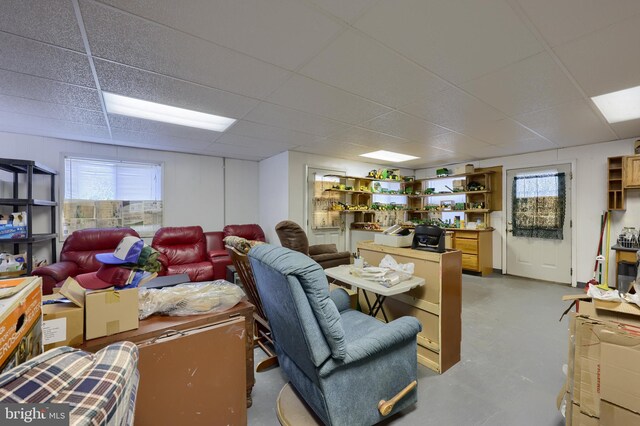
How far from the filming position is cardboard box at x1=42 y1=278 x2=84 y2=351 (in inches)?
42.2

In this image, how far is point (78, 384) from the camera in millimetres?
521

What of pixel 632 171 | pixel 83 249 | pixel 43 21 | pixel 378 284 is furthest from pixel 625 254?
pixel 83 249

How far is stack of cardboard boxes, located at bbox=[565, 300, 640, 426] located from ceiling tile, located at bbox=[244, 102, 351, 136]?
2.78 metres

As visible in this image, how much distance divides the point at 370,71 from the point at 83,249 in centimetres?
445

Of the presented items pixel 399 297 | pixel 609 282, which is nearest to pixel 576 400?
pixel 399 297

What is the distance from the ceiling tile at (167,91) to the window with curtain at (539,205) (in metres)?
5.16

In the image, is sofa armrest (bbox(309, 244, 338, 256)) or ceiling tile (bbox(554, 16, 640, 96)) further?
sofa armrest (bbox(309, 244, 338, 256))

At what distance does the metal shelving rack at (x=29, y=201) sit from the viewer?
308cm

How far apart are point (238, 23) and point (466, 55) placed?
1.52 metres

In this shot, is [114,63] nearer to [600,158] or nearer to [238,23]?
[238,23]

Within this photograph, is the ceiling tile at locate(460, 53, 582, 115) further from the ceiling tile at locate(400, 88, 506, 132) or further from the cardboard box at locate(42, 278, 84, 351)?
the cardboard box at locate(42, 278, 84, 351)

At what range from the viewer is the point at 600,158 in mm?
4219

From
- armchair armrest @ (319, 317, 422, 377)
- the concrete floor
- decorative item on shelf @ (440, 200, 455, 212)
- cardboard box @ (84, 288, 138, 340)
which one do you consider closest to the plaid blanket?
cardboard box @ (84, 288, 138, 340)

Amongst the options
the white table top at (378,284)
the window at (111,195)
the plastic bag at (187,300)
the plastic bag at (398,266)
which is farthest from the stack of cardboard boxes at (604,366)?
the window at (111,195)
